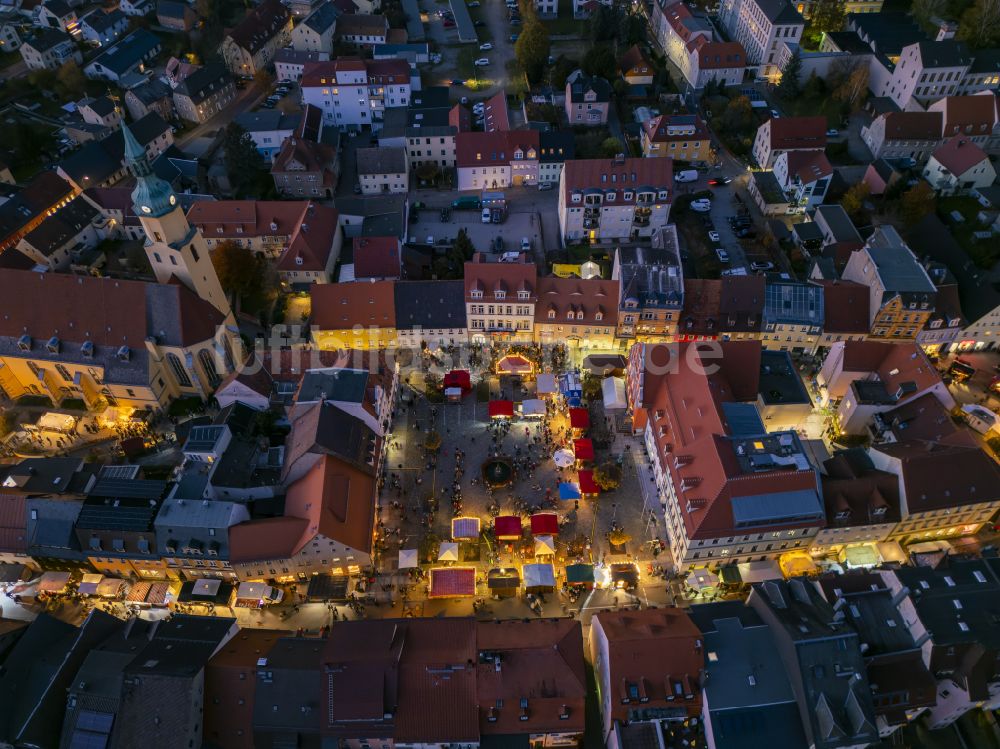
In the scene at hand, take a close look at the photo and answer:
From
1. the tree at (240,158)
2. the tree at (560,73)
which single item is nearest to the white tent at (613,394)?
the tree at (240,158)

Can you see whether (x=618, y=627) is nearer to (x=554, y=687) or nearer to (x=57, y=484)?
(x=554, y=687)

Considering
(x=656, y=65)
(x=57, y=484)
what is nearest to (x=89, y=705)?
(x=57, y=484)

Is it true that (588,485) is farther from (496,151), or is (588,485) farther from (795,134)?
(795,134)

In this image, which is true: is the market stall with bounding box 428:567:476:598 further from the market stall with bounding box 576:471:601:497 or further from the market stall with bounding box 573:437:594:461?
the market stall with bounding box 573:437:594:461

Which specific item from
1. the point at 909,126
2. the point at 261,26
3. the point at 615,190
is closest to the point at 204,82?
the point at 261,26

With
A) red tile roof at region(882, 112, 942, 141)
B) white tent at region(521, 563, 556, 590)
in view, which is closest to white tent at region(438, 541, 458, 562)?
white tent at region(521, 563, 556, 590)

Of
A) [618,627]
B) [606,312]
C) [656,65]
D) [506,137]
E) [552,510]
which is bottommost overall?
[618,627]

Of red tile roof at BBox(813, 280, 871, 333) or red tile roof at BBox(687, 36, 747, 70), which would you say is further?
red tile roof at BBox(687, 36, 747, 70)
